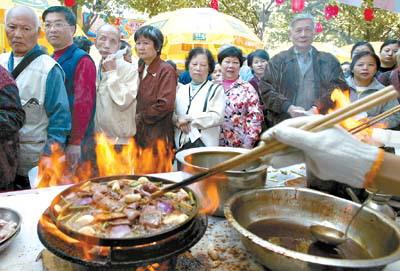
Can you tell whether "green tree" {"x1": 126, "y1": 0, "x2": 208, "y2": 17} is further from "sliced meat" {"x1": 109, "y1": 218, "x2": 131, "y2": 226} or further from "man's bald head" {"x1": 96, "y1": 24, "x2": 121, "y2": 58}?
"sliced meat" {"x1": 109, "y1": 218, "x2": 131, "y2": 226}

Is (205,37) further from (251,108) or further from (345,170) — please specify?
(345,170)

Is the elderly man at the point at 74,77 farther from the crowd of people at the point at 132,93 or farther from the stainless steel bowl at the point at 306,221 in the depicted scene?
the stainless steel bowl at the point at 306,221

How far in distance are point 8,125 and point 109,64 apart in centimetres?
178

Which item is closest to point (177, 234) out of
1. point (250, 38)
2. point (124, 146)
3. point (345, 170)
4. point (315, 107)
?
point (345, 170)

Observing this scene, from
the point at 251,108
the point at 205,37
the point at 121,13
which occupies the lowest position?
the point at 251,108

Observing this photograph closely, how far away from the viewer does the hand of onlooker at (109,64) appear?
442 centimetres

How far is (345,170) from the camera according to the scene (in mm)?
1741

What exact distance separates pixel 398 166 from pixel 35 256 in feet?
7.10

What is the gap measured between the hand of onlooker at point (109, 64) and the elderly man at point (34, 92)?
2.84ft

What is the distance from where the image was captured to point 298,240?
82.9 inches

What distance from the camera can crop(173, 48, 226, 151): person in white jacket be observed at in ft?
14.8

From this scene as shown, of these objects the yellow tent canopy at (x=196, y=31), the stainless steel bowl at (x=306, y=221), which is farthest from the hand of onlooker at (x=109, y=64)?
the yellow tent canopy at (x=196, y=31)

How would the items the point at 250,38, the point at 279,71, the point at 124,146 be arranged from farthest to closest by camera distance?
the point at 250,38, the point at 279,71, the point at 124,146

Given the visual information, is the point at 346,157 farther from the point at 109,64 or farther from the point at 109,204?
the point at 109,64
